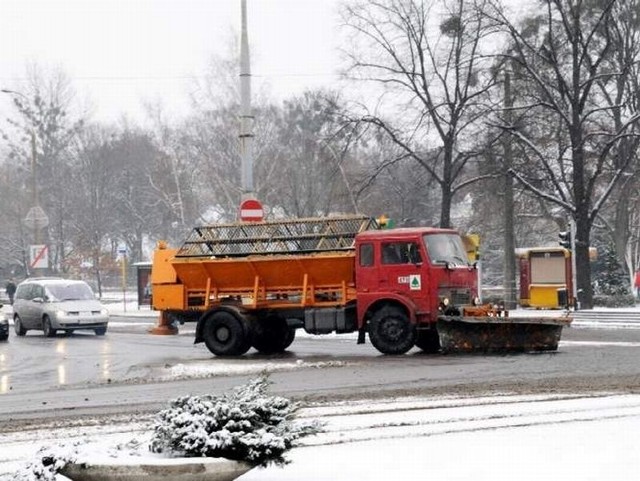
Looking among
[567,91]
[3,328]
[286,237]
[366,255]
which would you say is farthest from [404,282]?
[567,91]

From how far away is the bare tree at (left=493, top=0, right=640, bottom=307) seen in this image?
39.2 m

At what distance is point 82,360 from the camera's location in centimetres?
2477

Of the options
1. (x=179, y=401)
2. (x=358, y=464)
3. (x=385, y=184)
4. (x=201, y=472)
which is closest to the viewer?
(x=201, y=472)

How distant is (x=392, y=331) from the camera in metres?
23.2

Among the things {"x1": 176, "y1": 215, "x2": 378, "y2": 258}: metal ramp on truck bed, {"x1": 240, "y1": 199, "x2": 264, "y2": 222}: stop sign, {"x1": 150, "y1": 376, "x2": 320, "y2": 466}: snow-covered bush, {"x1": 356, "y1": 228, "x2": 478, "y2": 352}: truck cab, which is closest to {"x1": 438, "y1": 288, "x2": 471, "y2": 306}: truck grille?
{"x1": 356, "y1": 228, "x2": 478, "y2": 352}: truck cab

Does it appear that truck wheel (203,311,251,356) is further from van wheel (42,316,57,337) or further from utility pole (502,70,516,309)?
utility pole (502,70,516,309)

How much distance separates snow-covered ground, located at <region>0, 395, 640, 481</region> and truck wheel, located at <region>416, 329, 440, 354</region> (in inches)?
360

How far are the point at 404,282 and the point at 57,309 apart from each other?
45.1ft

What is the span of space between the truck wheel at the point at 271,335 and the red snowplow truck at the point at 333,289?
26 millimetres

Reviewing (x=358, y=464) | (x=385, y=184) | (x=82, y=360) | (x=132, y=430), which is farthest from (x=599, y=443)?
(x=385, y=184)

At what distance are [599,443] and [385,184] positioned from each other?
5487cm

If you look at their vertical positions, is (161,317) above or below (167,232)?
below

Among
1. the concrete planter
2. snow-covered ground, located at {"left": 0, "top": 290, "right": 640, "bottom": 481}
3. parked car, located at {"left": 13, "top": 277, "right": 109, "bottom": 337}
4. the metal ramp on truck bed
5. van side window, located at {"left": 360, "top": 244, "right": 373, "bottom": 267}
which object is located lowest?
snow-covered ground, located at {"left": 0, "top": 290, "right": 640, "bottom": 481}

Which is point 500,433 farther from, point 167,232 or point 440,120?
point 167,232
